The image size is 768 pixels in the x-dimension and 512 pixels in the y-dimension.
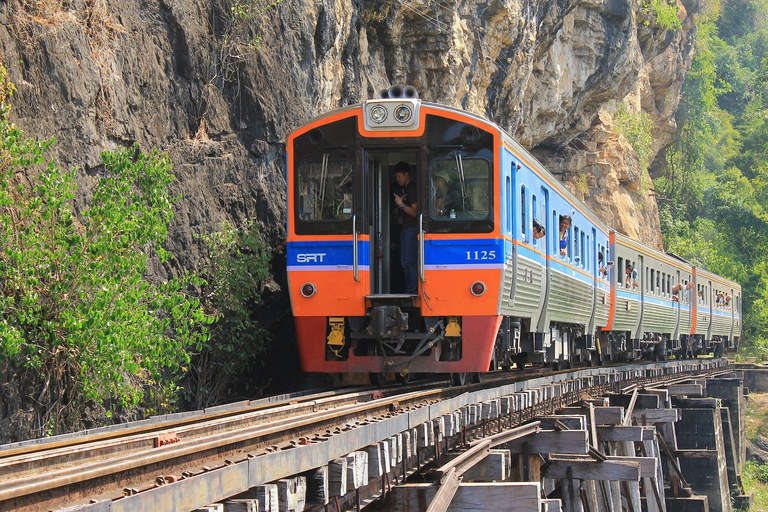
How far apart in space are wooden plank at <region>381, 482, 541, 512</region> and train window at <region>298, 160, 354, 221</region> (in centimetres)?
408

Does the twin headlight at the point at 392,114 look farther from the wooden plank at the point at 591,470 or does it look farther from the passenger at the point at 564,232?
the passenger at the point at 564,232

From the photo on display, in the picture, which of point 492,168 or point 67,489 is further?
point 492,168

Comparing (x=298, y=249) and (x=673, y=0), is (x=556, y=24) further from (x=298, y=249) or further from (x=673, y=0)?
(x=298, y=249)

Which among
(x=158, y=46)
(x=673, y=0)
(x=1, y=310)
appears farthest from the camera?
(x=673, y=0)

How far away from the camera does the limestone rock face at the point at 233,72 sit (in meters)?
9.01

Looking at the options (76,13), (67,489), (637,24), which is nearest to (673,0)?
(637,24)

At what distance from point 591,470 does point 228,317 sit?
4528 mm

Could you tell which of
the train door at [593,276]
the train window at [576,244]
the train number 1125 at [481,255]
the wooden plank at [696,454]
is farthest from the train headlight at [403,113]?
the wooden plank at [696,454]

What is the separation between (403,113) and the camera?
375 inches

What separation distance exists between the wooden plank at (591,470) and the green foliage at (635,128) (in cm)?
2840

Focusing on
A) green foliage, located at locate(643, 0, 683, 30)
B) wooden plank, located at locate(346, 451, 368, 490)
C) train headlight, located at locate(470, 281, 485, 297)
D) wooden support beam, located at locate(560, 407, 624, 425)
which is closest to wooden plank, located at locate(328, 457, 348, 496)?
wooden plank, located at locate(346, 451, 368, 490)

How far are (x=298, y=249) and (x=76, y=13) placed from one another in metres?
3.55

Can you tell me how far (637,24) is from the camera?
30547mm

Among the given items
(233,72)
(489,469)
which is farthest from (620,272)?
(489,469)
